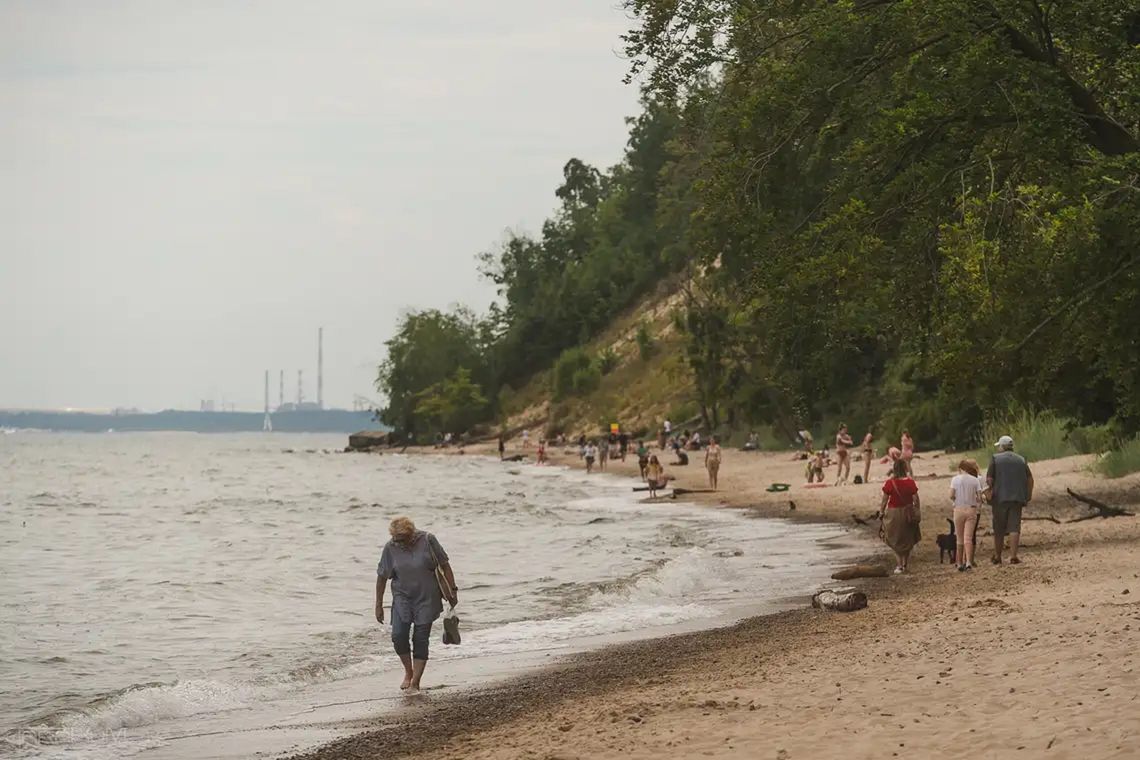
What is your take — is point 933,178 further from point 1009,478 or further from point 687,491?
point 687,491

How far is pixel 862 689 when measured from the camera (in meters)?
11.9

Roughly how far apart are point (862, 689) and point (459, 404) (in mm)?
129588

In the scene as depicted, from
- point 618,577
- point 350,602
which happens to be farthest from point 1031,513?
point 350,602

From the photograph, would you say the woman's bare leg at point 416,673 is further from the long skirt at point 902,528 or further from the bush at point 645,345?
the bush at point 645,345

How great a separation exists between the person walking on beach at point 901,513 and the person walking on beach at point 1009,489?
1.13m

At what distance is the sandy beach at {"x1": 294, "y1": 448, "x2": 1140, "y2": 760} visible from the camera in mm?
10094

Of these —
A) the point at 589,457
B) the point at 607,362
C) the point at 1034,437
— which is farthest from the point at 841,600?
the point at 607,362

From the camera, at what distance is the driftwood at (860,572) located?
2195 centimetres

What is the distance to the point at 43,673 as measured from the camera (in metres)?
18.5

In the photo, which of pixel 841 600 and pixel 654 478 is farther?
pixel 654 478

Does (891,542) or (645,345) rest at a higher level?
(645,345)

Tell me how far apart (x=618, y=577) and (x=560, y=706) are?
13.6 meters

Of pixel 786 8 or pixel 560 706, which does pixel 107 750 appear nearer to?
pixel 560 706

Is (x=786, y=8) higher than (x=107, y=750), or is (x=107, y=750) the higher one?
(x=786, y=8)
